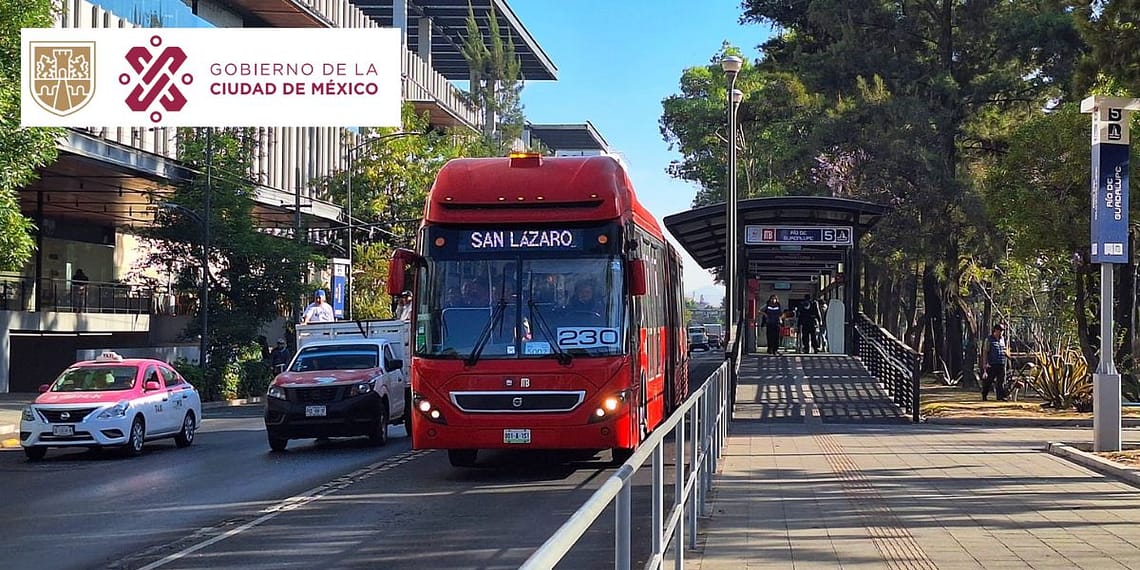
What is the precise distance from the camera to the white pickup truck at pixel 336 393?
71.4 ft

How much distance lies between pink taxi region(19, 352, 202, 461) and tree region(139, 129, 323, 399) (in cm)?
2119

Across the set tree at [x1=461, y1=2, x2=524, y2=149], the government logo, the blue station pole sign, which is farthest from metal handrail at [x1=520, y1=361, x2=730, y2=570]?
tree at [x1=461, y1=2, x2=524, y2=149]

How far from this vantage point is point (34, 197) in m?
50.7

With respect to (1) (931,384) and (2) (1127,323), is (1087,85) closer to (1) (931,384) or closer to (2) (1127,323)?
(2) (1127,323)

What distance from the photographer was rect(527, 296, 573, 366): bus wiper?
16281 mm

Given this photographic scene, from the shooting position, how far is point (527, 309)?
650 inches

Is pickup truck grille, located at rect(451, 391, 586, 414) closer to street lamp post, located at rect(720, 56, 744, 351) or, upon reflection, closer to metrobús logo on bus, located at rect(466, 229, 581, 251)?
metrobús logo on bus, located at rect(466, 229, 581, 251)

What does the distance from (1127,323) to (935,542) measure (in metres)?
21.9

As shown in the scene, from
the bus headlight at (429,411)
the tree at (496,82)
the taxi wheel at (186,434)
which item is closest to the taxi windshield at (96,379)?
the taxi wheel at (186,434)

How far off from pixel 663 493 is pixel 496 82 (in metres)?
80.3

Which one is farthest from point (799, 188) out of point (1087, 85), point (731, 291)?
point (1087, 85)

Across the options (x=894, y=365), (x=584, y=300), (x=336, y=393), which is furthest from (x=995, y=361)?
(x=584, y=300)

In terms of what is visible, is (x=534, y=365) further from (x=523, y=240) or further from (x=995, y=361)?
(x=995, y=361)

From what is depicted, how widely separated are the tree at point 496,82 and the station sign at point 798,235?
49591mm
